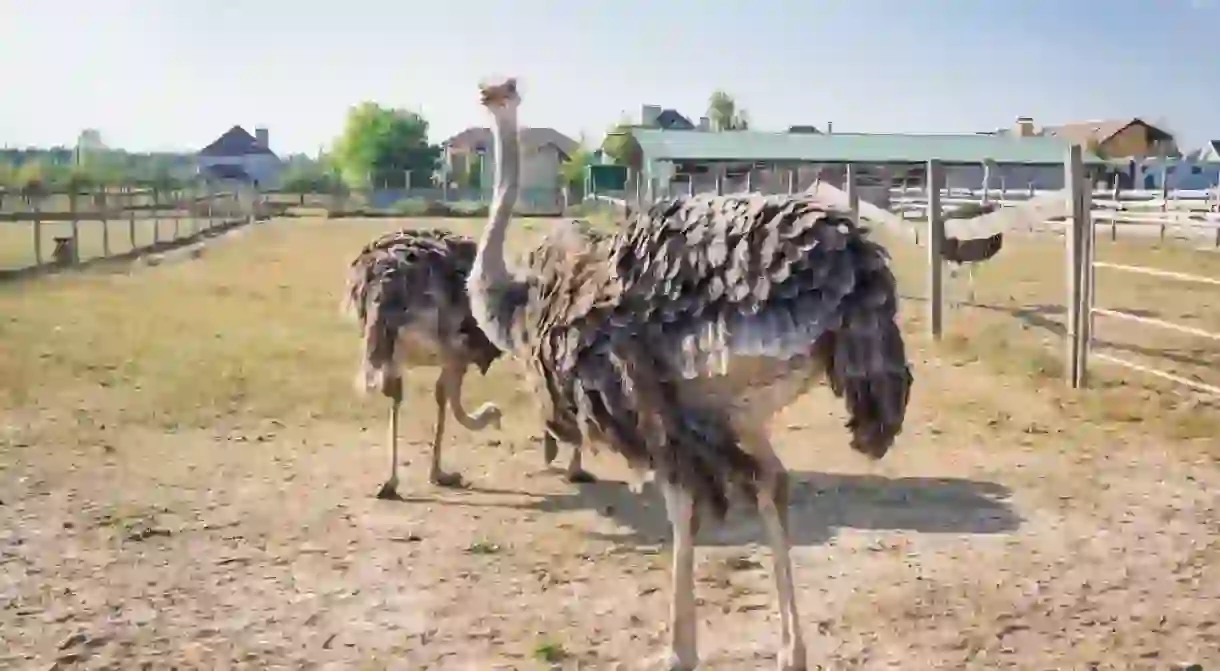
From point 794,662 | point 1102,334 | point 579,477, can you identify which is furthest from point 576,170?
Result: point 794,662

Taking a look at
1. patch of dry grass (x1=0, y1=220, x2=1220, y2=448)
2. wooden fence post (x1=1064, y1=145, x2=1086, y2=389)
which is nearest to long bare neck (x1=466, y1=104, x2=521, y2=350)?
patch of dry grass (x1=0, y1=220, x2=1220, y2=448)

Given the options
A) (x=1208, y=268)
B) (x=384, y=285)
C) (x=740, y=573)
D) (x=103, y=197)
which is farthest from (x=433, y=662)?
(x=103, y=197)

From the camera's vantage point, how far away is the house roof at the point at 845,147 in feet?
108

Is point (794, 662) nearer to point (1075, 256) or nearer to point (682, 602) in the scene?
point (682, 602)

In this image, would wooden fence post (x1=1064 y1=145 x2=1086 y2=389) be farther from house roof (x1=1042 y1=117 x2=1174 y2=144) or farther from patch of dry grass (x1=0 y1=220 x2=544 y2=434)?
house roof (x1=1042 y1=117 x2=1174 y2=144)

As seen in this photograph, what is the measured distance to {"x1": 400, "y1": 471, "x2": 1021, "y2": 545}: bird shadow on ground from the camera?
4.75m

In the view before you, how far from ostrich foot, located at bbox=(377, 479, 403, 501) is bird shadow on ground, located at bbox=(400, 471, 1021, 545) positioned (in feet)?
0.88

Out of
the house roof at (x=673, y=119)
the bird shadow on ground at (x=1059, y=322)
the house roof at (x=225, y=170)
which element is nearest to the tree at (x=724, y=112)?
the house roof at (x=673, y=119)

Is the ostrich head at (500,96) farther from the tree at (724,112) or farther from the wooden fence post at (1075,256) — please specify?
the tree at (724,112)

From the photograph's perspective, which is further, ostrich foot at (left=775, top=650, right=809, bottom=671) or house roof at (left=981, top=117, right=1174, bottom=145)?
house roof at (left=981, top=117, right=1174, bottom=145)

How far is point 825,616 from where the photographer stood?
12.7 ft

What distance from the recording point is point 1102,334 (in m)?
9.60

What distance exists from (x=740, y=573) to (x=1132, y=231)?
1959 centimetres

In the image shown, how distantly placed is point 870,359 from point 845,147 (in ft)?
113
